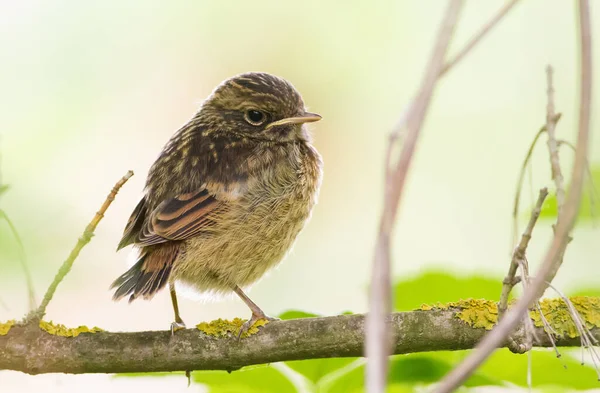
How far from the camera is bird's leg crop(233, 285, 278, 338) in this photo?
304 centimetres

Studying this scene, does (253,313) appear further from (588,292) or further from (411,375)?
(588,292)

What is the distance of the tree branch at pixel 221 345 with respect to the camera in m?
2.85

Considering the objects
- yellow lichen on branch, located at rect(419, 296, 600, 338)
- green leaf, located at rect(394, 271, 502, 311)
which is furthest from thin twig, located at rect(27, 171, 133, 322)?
yellow lichen on branch, located at rect(419, 296, 600, 338)

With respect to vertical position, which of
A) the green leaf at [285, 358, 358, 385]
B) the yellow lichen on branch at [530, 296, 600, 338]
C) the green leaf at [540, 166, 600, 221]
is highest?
the green leaf at [540, 166, 600, 221]

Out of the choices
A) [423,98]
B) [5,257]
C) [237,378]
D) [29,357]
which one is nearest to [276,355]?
[237,378]

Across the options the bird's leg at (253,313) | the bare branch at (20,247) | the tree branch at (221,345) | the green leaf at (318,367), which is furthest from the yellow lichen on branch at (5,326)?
the green leaf at (318,367)

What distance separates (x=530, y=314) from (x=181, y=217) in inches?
69.1

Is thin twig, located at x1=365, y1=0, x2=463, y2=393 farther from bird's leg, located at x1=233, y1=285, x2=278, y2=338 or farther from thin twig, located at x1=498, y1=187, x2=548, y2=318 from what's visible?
bird's leg, located at x1=233, y1=285, x2=278, y2=338

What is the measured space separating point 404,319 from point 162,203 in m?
1.55

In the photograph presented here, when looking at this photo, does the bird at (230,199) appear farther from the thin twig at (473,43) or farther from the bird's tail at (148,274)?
the thin twig at (473,43)

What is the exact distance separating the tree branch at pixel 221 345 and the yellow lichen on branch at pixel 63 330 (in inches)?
0.6

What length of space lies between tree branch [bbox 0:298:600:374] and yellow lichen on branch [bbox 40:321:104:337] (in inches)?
0.6

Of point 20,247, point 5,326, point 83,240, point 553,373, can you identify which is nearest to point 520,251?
point 553,373

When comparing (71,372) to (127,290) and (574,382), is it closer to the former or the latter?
(127,290)
